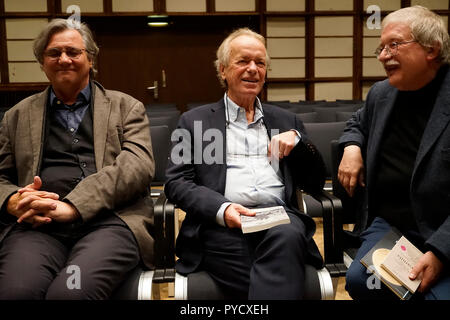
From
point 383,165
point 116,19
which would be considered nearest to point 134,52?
point 116,19

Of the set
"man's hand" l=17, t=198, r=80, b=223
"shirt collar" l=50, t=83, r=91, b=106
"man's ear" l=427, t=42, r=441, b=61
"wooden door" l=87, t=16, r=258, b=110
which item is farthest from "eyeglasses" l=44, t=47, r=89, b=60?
"wooden door" l=87, t=16, r=258, b=110

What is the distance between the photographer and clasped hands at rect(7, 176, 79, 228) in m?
1.63

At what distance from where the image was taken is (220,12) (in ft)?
25.6

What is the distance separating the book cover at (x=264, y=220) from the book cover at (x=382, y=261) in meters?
0.31

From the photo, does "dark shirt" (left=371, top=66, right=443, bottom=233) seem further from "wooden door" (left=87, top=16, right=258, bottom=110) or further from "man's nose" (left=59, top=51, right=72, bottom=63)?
"wooden door" (left=87, top=16, right=258, bottom=110)

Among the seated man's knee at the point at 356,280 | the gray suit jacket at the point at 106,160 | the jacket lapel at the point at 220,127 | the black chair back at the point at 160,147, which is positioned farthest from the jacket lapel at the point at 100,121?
the seated man's knee at the point at 356,280

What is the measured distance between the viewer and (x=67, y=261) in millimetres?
1599

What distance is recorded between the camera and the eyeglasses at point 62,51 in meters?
1.90

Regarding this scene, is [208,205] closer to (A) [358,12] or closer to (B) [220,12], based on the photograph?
(B) [220,12]

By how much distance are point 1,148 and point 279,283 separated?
4.31 ft

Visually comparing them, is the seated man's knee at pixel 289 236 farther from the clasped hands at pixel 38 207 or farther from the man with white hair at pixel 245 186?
the clasped hands at pixel 38 207

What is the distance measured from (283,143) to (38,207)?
0.98 m
